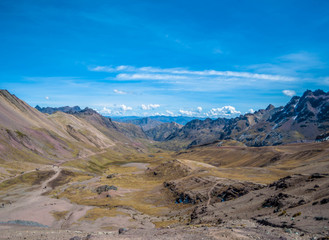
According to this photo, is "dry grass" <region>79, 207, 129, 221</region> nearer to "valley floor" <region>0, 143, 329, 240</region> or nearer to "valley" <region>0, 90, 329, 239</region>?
"valley" <region>0, 90, 329, 239</region>

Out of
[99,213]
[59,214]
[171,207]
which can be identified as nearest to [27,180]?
[59,214]

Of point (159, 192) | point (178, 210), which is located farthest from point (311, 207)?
point (159, 192)

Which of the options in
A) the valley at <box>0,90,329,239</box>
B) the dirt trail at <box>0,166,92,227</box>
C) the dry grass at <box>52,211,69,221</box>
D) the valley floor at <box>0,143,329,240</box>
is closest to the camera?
the valley floor at <box>0,143,329,240</box>

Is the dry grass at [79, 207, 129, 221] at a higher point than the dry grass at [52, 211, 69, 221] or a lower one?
higher

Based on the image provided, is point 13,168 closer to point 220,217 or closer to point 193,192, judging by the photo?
point 193,192

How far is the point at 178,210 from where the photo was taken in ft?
293

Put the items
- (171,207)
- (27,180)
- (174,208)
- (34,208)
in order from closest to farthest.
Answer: (174,208) → (34,208) → (171,207) → (27,180)

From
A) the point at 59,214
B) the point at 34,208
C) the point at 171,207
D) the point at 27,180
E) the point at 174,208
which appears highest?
the point at 174,208

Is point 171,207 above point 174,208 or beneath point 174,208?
beneath

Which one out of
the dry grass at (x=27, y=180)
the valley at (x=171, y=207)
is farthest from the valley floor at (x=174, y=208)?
the dry grass at (x=27, y=180)

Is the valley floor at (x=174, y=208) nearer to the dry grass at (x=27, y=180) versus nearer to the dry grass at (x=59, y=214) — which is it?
the dry grass at (x=59, y=214)

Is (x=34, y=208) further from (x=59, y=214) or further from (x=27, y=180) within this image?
(x=27, y=180)

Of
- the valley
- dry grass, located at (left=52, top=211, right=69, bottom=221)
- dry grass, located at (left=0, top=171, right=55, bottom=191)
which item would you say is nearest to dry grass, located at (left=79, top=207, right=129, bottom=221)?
the valley

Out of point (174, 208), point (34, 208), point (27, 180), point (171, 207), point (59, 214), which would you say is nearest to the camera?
point (59, 214)
